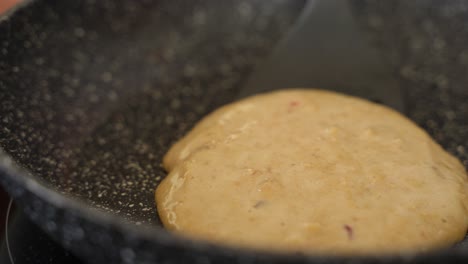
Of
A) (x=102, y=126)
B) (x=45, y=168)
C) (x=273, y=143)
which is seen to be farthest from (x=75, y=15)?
(x=273, y=143)

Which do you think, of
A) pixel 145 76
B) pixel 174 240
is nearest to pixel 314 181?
pixel 174 240

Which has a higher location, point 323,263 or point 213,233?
point 323,263

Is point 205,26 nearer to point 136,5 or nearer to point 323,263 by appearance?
point 136,5

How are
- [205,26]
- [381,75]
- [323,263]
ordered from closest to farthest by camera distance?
[323,263] < [381,75] < [205,26]

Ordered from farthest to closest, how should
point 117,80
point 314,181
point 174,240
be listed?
point 117,80
point 314,181
point 174,240

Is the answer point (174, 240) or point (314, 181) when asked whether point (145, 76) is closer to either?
point (314, 181)

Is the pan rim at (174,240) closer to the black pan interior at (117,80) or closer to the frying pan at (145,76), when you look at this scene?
the frying pan at (145,76)
